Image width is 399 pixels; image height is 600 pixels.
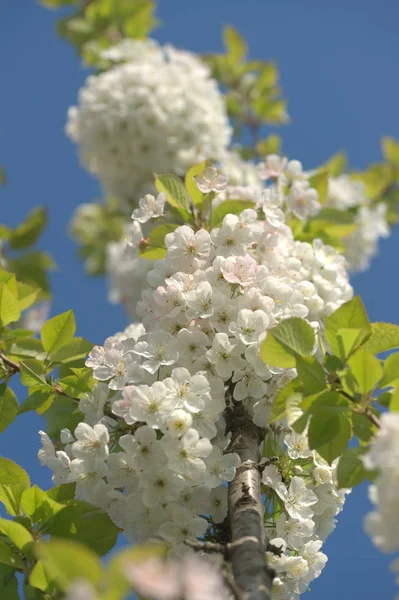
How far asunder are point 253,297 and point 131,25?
392cm

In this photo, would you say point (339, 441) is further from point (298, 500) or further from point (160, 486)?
point (160, 486)

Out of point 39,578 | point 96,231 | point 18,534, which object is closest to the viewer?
point 39,578

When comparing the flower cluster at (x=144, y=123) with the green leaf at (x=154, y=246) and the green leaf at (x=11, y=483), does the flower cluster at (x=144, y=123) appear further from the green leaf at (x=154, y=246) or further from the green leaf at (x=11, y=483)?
the green leaf at (x=11, y=483)

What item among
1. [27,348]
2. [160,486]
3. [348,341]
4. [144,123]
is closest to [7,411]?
[27,348]

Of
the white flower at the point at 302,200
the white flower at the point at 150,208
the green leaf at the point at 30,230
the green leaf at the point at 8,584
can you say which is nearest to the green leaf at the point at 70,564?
the green leaf at the point at 8,584

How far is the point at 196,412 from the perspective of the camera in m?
1.69

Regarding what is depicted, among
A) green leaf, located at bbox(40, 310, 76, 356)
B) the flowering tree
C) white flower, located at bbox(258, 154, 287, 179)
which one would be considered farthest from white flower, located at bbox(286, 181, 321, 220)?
green leaf, located at bbox(40, 310, 76, 356)

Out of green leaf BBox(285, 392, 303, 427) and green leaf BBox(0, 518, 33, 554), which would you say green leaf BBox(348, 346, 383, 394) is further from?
green leaf BBox(0, 518, 33, 554)

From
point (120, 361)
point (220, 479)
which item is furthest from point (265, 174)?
point (220, 479)

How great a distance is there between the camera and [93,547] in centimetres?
171

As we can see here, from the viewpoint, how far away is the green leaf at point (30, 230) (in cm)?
435

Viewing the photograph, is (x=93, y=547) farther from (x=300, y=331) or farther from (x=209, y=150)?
(x=209, y=150)

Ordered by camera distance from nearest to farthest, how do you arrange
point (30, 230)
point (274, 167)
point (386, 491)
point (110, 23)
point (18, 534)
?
point (386, 491)
point (18, 534)
point (274, 167)
point (30, 230)
point (110, 23)

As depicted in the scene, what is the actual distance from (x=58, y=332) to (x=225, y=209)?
791 mm
